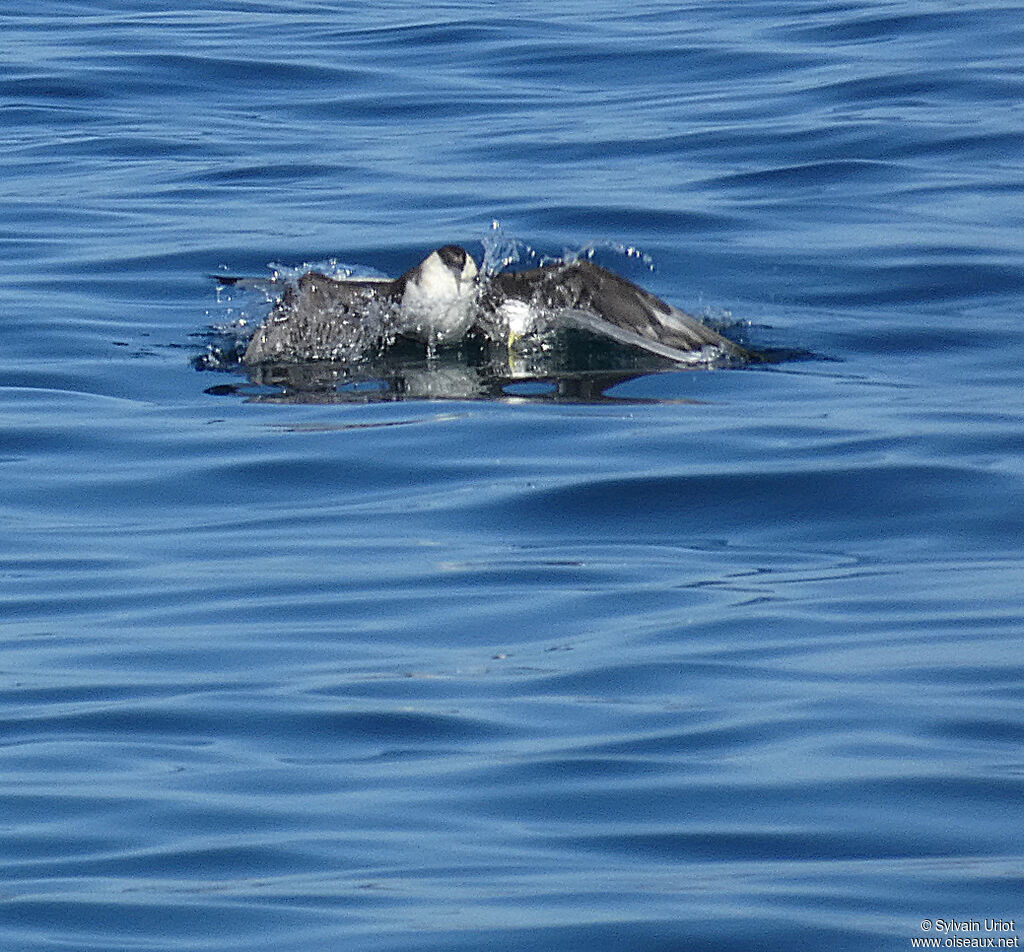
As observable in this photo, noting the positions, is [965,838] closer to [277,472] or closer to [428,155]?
[277,472]

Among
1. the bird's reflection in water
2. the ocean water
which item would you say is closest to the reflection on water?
the bird's reflection in water

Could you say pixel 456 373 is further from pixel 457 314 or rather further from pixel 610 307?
pixel 610 307

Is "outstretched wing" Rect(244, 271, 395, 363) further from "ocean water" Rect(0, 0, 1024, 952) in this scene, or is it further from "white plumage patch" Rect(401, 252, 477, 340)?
"ocean water" Rect(0, 0, 1024, 952)

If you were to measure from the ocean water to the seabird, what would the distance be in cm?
39

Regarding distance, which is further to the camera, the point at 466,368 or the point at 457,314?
the point at 457,314

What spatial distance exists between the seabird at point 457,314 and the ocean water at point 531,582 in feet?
1.27

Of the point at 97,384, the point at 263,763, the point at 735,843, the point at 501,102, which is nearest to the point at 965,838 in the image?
the point at 735,843

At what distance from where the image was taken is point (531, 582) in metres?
A: 6.93

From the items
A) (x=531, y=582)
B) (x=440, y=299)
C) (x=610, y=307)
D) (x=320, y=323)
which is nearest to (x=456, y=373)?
(x=440, y=299)

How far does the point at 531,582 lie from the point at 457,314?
3518 mm

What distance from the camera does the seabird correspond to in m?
10.2

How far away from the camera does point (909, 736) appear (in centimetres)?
548

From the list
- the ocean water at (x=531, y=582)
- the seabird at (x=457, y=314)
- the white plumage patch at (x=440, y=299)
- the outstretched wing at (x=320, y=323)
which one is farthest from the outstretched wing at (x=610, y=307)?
the outstretched wing at (x=320, y=323)

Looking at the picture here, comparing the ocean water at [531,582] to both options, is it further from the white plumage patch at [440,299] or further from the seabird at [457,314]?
the white plumage patch at [440,299]
